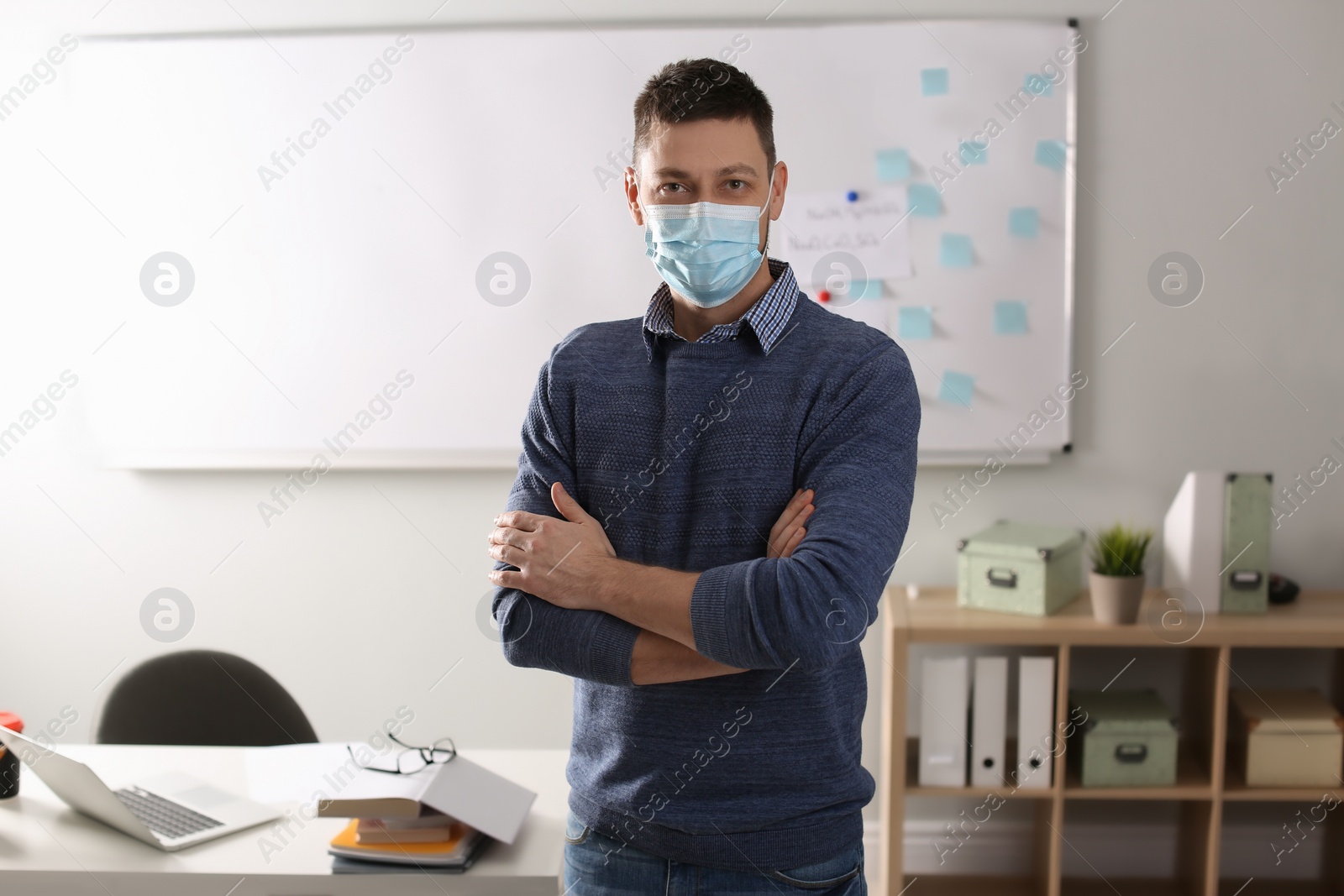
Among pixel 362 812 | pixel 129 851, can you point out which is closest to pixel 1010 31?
pixel 362 812

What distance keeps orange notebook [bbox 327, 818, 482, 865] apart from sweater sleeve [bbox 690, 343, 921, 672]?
511 mm

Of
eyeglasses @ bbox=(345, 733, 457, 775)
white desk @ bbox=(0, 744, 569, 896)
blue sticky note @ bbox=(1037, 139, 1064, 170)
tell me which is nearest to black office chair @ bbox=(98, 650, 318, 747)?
white desk @ bbox=(0, 744, 569, 896)

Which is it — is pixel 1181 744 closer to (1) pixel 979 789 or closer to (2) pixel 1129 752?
(2) pixel 1129 752

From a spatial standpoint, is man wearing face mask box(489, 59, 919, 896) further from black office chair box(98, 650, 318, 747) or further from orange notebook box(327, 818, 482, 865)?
black office chair box(98, 650, 318, 747)

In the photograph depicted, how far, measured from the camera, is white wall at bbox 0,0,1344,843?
8.45 feet

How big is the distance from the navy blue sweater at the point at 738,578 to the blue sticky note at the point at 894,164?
1.40 meters

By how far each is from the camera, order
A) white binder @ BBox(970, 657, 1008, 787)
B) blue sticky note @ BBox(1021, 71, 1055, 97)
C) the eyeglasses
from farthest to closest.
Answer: blue sticky note @ BBox(1021, 71, 1055, 97) < white binder @ BBox(970, 657, 1008, 787) < the eyeglasses

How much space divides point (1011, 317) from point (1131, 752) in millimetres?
1113

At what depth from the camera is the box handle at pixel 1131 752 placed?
7.91 ft

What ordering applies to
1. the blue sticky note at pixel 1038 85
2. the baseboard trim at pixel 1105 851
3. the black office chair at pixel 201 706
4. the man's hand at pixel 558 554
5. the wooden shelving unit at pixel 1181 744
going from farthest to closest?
1. the baseboard trim at pixel 1105 851
2. the blue sticky note at pixel 1038 85
3. the wooden shelving unit at pixel 1181 744
4. the black office chair at pixel 201 706
5. the man's hand at pixel 558 554

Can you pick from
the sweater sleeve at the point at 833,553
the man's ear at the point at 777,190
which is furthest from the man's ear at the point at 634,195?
the sweater sleeve at the point at 833,553

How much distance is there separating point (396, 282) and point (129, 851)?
1.62m

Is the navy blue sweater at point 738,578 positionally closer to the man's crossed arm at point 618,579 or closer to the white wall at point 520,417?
the man's crossed arm at point 618,579

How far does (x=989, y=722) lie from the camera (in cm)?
246
